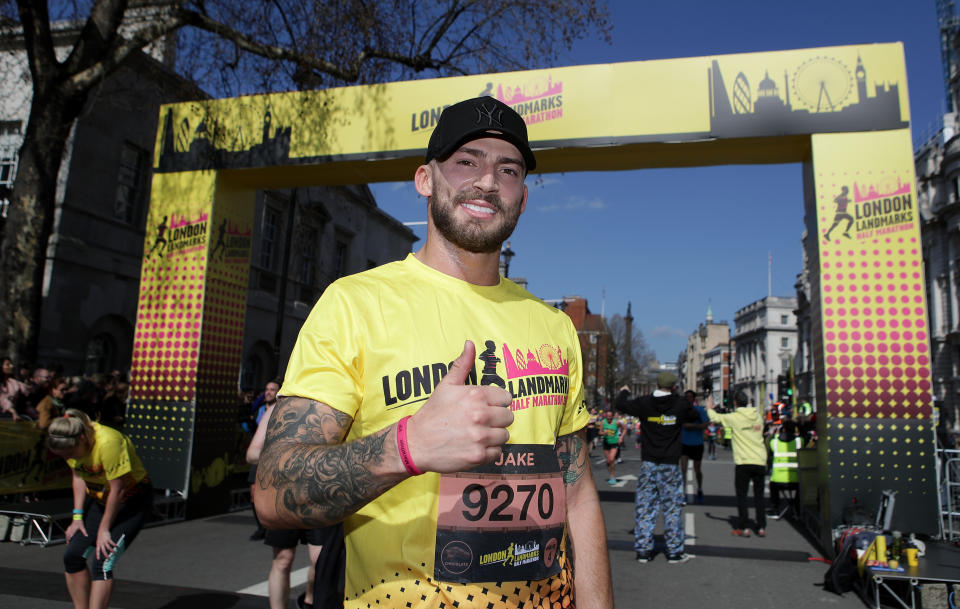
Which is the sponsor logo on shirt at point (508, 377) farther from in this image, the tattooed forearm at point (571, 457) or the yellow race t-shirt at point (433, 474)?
the tattooed forearm at point (571, 457)

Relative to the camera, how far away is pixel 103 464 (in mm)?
4777

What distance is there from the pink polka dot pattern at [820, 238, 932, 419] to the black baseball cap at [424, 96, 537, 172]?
264 inches

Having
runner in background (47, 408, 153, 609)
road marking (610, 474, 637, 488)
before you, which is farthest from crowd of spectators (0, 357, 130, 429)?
road marking (610, 474, 637, 488)

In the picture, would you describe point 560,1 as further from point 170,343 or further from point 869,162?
point 170,343

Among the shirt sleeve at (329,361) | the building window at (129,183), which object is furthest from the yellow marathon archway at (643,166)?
the building window at (129,183)

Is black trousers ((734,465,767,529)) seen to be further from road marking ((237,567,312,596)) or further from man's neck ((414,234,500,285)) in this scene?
man's neck ((414,234,500,285))

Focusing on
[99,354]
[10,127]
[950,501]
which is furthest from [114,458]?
[10,127]

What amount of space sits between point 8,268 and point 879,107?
39.2 ft

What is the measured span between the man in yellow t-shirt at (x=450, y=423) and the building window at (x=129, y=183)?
1680 centimetres

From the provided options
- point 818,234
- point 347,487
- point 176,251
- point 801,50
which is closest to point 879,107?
point 801,50

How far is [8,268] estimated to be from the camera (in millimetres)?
9945

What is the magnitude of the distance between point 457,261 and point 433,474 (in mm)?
622

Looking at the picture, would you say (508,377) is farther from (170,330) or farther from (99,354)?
(99,354)

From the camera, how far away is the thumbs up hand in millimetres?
1203
